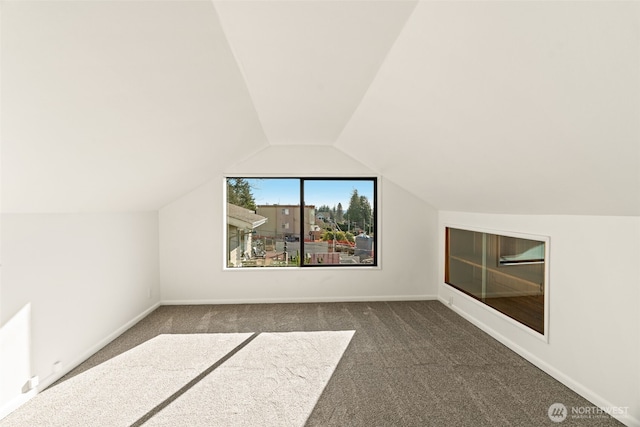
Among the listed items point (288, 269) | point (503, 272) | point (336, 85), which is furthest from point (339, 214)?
point (336, 85)

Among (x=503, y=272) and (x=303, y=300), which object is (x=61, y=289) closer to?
(x=303, y=300)

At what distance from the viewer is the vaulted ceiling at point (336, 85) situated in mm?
1252

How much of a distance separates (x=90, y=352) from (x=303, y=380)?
2166mm

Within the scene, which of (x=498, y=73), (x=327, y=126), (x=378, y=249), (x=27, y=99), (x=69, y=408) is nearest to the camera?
(x=27, y=99)

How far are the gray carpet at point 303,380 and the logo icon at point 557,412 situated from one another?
32mm

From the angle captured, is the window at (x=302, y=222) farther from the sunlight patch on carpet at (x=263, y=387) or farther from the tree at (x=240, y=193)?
the sunlight patch on carpet at (x=263, y=387)

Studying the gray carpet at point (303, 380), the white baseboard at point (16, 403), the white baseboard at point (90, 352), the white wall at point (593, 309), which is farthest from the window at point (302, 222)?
the white baseboard at point (16, 403)

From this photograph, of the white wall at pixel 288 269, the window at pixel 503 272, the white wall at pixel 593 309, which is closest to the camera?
the white wall at pixel 593 309

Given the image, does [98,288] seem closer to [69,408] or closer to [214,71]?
[69,408]

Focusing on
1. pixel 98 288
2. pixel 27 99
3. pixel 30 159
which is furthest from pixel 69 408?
pixel 27 99

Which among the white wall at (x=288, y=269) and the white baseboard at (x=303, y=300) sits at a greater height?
the white wall at (x=288, y=269)

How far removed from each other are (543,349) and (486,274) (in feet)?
3.67

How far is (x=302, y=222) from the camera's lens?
4973 mm

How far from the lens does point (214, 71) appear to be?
2.02 m
